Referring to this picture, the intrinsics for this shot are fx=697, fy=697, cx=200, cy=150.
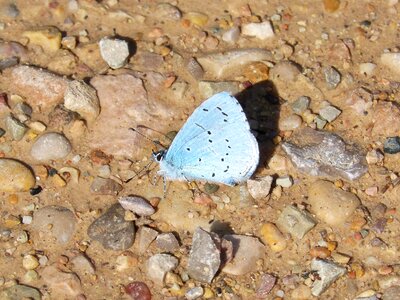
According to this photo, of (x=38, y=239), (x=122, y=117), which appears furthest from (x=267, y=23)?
(x=38, y=239)

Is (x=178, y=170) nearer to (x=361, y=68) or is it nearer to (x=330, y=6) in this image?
(x=361, y=68)

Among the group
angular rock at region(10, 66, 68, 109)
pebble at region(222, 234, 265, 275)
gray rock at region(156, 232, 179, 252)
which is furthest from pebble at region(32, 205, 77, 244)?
pebble at region(222, 234, 265, 275)

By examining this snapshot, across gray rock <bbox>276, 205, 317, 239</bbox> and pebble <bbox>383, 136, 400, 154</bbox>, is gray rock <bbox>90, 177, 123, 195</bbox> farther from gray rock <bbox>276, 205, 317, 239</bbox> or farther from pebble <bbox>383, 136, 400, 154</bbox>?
pebble <bbox>383, 136, 400, 154</bbox>

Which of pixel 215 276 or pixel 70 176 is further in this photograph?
pixel 70 176

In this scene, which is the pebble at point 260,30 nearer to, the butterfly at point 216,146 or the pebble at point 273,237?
the butterfly at point 216,146

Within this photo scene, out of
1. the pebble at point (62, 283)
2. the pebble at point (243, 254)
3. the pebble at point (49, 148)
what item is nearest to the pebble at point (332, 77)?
the pebble at point (243, 254)

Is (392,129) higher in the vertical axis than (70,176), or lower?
higher
